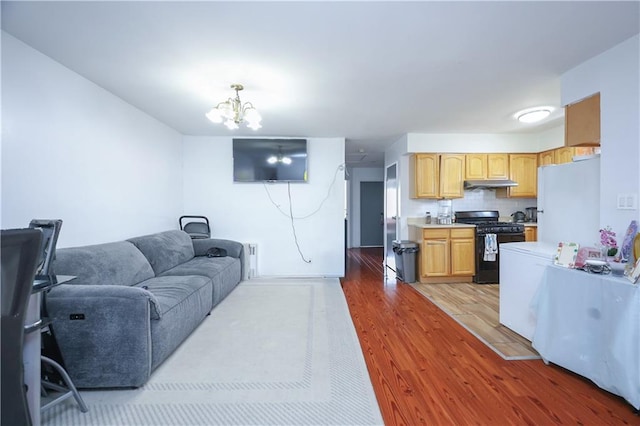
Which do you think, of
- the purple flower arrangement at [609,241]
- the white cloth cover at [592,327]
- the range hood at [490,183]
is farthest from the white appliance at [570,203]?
the range hood at [490,183]

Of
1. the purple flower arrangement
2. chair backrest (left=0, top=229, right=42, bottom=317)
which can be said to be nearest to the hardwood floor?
the purple flower arrangement

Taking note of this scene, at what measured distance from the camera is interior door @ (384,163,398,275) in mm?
5236

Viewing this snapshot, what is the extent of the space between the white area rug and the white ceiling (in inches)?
88.4

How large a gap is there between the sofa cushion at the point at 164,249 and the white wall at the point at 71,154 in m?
0.25

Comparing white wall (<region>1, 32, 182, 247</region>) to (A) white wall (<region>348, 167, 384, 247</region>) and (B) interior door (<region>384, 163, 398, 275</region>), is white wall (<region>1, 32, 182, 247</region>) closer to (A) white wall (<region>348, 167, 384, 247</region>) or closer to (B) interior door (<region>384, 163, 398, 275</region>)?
(B) interior door (<region>384, 163, 398, 275</region>)

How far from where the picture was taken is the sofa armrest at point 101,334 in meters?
1.74

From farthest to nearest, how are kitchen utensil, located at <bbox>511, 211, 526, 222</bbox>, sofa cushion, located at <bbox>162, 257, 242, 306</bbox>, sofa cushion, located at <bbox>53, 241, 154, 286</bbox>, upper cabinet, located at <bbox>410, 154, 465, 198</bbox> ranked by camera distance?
kitchen utensil, located at <bbox>511, 211, 526, 222</bbox>
upper cabinet, located at <bbox>410, 154, 465, 198</bbox>
sofa cushion, located at <bbox>162, 257, 242, 306</bbox>
sofa cushion, located at <bbox>53, 241, 154, 286</bbox>

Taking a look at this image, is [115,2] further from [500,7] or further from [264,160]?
[264,160]

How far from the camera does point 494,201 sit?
16.0 ft

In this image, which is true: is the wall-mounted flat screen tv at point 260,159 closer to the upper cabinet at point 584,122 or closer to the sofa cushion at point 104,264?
the sofa cushion at point 104,264

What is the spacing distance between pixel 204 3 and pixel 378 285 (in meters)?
3.76

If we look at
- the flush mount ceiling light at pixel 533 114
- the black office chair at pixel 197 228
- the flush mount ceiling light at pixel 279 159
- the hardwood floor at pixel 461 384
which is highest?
the flush mount ceiling light at pixel 533 114

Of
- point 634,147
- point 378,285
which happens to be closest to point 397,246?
point 378,285

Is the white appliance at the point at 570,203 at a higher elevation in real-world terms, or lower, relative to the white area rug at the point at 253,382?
higher
